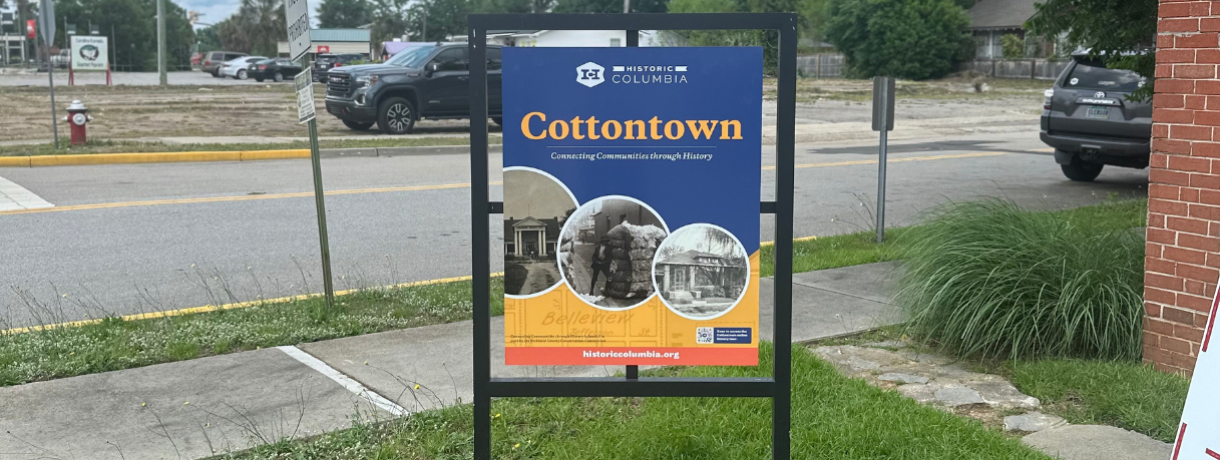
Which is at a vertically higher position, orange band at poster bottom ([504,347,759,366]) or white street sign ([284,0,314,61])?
white street sign ([284,0,314,61])

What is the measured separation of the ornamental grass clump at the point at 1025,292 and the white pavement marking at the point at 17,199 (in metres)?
8.91

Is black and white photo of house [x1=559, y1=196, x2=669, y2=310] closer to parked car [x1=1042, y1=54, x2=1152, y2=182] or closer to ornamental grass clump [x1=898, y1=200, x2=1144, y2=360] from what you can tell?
ornamental grass clump [x1=898, y1=200, x2=1144, y2=360]

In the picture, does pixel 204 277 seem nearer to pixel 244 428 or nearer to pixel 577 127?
pixel 244 428

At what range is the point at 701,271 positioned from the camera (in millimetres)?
3207

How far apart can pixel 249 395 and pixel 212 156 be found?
41.3ft

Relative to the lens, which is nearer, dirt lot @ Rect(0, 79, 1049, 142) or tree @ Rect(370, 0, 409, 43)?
dirt lot @ Rect(0, 79, 1049, 142)

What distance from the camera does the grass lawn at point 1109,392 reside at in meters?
4.15

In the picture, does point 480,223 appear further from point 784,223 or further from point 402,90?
point 402,90

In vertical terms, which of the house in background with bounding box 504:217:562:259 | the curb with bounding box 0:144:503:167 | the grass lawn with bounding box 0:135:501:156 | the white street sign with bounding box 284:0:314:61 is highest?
the white street sign with bounding box 284:0:314:61

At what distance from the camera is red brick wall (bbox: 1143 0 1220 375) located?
4.59 meters

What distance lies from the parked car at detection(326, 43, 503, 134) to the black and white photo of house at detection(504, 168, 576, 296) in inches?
676

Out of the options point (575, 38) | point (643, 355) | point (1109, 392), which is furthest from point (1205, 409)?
point (1109, 392)

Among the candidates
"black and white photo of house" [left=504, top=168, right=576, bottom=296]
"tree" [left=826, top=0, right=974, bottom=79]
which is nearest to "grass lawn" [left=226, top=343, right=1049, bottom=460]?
"black and white photo of house" [left=504, top=168, right=576, bottom=296]

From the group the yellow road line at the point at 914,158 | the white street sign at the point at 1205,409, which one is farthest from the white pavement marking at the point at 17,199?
the white street sign at the point at 1205,409
